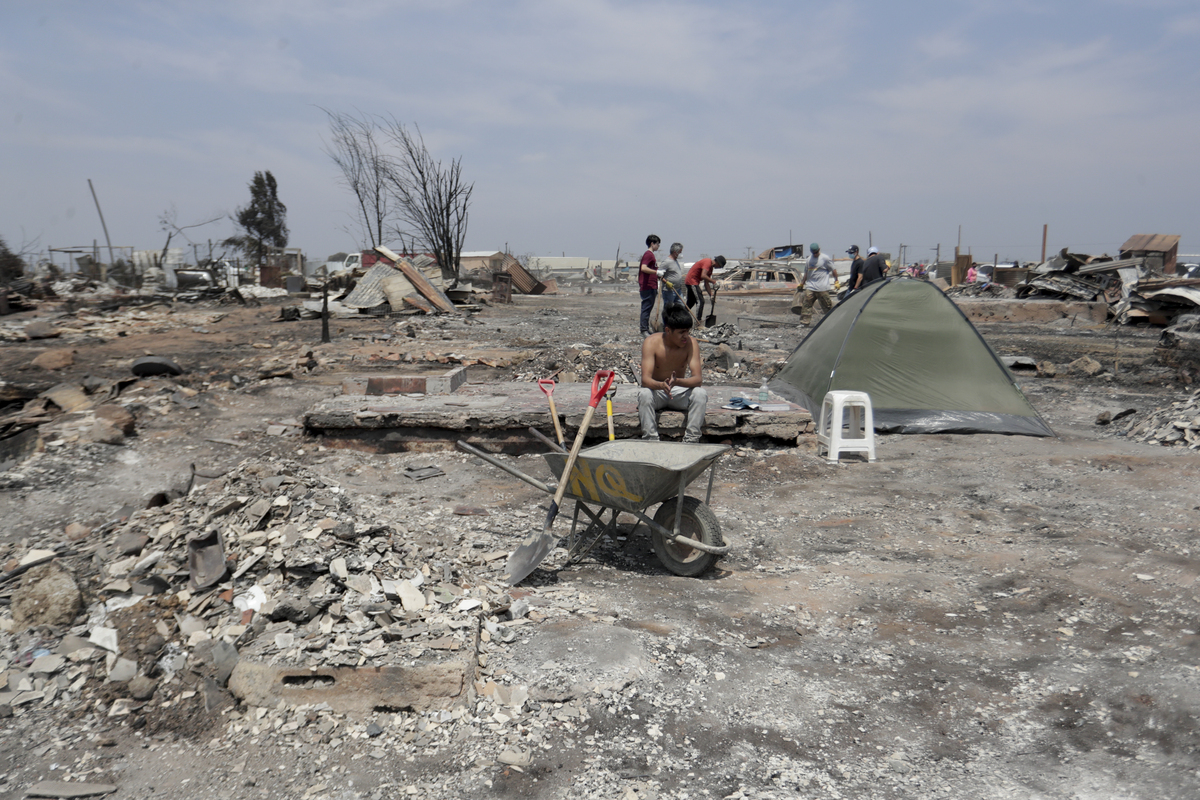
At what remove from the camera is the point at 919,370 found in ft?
23.6

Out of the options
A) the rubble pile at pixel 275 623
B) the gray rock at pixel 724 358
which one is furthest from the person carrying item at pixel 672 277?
the rubble pile at pixel 275 623

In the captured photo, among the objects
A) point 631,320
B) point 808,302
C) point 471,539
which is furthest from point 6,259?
point 471,539

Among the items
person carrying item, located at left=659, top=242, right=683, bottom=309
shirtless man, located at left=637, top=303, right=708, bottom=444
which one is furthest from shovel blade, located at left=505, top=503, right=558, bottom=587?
person carrying item, located at left=659, top=242, right=683, bottom=309

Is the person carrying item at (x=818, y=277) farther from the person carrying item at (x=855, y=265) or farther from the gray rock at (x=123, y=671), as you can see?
the gray rock at (x=123, y=671)

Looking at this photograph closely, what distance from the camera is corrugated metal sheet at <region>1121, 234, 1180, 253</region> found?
68.2ft

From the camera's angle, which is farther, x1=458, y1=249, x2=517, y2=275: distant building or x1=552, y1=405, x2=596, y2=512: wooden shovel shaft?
x1=458, y1=249, x2=517, y2=275: distant building

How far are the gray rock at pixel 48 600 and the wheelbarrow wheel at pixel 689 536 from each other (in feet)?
9.49

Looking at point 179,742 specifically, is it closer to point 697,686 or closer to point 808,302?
point 697,686

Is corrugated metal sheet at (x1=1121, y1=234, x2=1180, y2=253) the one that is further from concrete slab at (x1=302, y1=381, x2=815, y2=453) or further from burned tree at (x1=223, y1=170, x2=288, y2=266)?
burned tree at (x1=223, y1=170, x2=288, y2=266)

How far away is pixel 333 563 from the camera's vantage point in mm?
3289

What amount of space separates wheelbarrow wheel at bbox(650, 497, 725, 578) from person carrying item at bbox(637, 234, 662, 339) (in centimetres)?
706

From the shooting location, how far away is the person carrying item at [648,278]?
10609 mm

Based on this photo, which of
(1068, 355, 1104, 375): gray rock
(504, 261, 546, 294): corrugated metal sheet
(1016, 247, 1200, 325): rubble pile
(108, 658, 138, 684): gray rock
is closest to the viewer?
(108, 658, 138, 684): gray rock

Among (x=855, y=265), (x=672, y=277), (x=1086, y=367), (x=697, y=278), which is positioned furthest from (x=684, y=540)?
(x=855, y=265)
